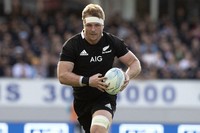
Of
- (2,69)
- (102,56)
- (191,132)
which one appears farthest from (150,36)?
(102,56)

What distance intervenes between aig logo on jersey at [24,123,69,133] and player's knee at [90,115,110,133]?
2.11m

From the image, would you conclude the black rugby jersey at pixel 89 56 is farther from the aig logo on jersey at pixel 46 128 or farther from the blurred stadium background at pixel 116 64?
the blurred stadium background at pixel 116 64

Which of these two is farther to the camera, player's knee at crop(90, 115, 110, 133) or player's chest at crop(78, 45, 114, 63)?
player's chest at crop(78, 45, 114, 63)

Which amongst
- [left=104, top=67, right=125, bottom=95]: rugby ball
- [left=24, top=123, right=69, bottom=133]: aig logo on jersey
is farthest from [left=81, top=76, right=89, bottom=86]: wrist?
[left=24, top=123, right=69, bottom=133]: aig logo on jersey

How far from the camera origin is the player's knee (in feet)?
31.7

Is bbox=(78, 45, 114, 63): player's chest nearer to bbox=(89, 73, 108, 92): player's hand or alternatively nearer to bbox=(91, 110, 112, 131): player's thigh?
bbox=(89, 73, 108, 92): player's hand

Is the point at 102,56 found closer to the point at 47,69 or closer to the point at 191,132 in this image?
the point at 191,132

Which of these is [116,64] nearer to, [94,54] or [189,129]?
[189,129]

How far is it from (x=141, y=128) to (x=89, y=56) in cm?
227

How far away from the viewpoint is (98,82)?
31.2ft

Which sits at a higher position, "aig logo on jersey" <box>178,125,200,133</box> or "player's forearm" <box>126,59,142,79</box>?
"player's forearm" <box>126,59,142,79</box>

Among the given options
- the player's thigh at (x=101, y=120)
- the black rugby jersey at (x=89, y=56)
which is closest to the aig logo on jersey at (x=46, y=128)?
the black rugby jersey at (x=89, y=56)

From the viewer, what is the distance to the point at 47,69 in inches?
782

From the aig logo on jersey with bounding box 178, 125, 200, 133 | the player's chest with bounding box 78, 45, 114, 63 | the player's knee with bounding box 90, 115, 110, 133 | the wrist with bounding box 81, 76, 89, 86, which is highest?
the player's chest with bounding box 78, 45, 114, 63
